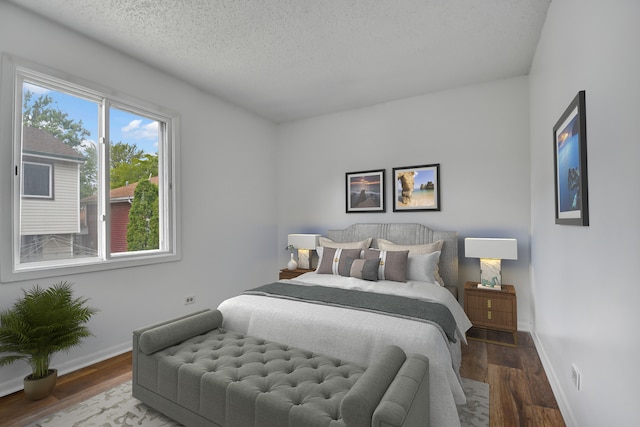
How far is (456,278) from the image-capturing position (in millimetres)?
3508

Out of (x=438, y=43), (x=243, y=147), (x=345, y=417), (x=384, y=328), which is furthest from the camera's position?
(x=243, y=147)

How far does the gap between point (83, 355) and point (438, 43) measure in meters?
4.30

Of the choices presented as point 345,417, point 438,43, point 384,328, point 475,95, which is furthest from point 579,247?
point 475,95

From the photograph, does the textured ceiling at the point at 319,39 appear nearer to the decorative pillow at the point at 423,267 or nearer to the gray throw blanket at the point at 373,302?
the decorative pillow at the point at 423,267

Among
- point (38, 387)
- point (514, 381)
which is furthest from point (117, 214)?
point (514, 381)

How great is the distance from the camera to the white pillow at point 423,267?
128 inches

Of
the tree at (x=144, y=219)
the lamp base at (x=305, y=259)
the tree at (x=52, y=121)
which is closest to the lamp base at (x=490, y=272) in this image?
the lamp base at (x=305, y=259)

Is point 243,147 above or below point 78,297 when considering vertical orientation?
above

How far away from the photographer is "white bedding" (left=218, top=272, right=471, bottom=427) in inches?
70.4

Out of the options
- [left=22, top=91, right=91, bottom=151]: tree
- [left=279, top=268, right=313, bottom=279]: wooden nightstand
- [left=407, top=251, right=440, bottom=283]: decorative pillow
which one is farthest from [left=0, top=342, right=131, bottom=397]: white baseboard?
[left=407, top=251, right=440, bottom=283]: decorative pillow

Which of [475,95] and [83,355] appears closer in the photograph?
[83,355]

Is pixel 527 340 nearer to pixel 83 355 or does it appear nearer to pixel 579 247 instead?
pixel 579 247

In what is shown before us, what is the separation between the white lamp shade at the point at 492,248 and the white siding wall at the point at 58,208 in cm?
392

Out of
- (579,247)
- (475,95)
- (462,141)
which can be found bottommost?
(579,247)
